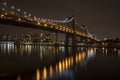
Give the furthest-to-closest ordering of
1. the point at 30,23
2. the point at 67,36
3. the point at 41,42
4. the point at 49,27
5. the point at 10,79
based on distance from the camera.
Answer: the point at 41,42 → the point at 67,36 → the point at 49,27 → the point at 30,23 → the point at 10,79

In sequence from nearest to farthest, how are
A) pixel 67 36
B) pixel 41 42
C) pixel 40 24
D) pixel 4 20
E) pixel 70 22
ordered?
pixel 4 20 → pixel 40 24 → pixel 67 36 → pixel 70 22 → pixel 41 42

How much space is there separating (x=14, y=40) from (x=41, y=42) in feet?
41.0

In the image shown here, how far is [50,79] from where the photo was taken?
52.7 feet

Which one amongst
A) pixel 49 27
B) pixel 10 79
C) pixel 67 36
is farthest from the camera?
pixel 67 36

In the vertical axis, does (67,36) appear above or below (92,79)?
above

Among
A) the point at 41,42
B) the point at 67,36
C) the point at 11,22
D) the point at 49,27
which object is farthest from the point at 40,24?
the point at 41,42

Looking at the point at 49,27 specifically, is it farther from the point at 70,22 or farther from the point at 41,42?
the point at 41,42

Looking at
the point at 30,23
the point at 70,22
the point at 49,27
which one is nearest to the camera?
the point at 30,23

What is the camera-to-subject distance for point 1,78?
1606 centimetres

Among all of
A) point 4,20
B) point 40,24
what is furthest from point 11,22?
point 40,24

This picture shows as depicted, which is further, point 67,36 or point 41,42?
point 41,42

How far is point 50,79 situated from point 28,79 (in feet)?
4.47

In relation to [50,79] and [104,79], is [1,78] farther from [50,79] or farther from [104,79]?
[104,79]

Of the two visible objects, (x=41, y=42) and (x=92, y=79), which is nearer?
(x=92, y=79)
